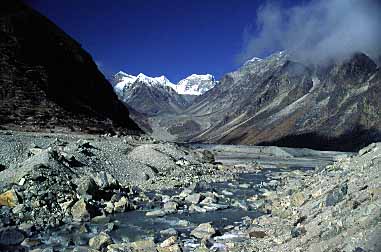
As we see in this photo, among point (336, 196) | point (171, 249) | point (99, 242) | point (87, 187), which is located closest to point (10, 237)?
point (99, 242)

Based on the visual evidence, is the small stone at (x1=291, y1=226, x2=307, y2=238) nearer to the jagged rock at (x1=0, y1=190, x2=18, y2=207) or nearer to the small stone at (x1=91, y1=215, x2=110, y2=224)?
the small stone at (x1=91, y1=215, x2=110, y2=224)

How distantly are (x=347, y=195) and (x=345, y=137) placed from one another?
14258 cm

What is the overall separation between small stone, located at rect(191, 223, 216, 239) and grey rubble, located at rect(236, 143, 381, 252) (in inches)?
75.7

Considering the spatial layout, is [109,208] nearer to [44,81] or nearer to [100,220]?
[100,220]

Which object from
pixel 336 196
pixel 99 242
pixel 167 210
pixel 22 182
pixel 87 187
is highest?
pixel 22 182

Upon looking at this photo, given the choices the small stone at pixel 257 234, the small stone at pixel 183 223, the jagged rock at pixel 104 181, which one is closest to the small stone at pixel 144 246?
the small stone at pixel 257 234

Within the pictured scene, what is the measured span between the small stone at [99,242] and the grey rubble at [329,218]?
192 inches

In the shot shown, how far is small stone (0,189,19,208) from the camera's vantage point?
898 inches

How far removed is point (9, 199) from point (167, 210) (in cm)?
798

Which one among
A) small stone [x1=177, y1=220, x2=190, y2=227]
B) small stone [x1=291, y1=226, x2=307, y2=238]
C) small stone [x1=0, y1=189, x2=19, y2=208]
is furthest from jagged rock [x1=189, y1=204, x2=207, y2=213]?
small stone [x1=291, y1=226, x2=307, y2=238]

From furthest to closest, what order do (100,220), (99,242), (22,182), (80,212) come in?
1. (22,182)
2. (80,212)
3. (100,220)
4. (99,242)

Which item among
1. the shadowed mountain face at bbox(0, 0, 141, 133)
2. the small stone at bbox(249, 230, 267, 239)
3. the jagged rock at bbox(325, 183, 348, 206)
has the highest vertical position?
the shadowed mountain face at bbox(0, 0, 141, 133)

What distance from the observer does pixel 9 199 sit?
22984 mm

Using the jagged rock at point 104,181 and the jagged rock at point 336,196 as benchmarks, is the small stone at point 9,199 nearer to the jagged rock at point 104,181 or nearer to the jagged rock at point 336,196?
the jagged rock at point 104,181
